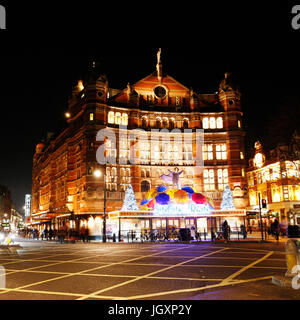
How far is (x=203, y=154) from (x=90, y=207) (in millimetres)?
20203

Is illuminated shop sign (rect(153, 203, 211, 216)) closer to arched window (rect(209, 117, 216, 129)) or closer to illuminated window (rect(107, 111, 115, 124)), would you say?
illuminated window (rect(107, 111, 115, 124))

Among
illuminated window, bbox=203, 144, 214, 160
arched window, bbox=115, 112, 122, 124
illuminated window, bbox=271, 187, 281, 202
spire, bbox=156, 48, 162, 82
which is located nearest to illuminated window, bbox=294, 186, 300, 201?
illuminated window, bbox=271, 187, 281, 202

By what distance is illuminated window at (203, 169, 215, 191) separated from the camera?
5344cm

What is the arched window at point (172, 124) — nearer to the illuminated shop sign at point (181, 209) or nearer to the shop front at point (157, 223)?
the shop front at point (157, 223)

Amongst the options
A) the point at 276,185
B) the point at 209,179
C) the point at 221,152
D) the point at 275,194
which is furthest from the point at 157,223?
the point at 276,185

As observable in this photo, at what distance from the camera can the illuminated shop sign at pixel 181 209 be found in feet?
123

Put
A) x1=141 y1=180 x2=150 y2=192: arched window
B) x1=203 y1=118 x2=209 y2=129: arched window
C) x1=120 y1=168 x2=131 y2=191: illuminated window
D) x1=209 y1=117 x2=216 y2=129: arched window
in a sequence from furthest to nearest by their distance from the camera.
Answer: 1. x1=209 y1=117 x2=216 y2=129: arched window
2. x1=203 y1=118 x2=209 y2=129: arched window
3. x1=141 y1=180 x2=150 y2=192: arched window
4. x1=120 y1=168 x2=131 y2=191: illuminated window

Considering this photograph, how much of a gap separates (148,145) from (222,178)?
1301 cm

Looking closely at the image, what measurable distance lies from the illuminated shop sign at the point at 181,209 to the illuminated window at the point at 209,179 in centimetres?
1501

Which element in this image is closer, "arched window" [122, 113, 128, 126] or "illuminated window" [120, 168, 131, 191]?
"illuminated window" [120, 168, 131, 191]

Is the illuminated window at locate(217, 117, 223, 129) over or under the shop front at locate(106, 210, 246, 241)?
over

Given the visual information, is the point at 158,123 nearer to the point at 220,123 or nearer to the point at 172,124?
the point at 172,124

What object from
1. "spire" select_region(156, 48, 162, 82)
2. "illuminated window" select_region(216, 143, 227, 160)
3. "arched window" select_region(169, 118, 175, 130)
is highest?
"spire" select_region(156, 48, 162, 82)

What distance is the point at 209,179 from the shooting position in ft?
176
